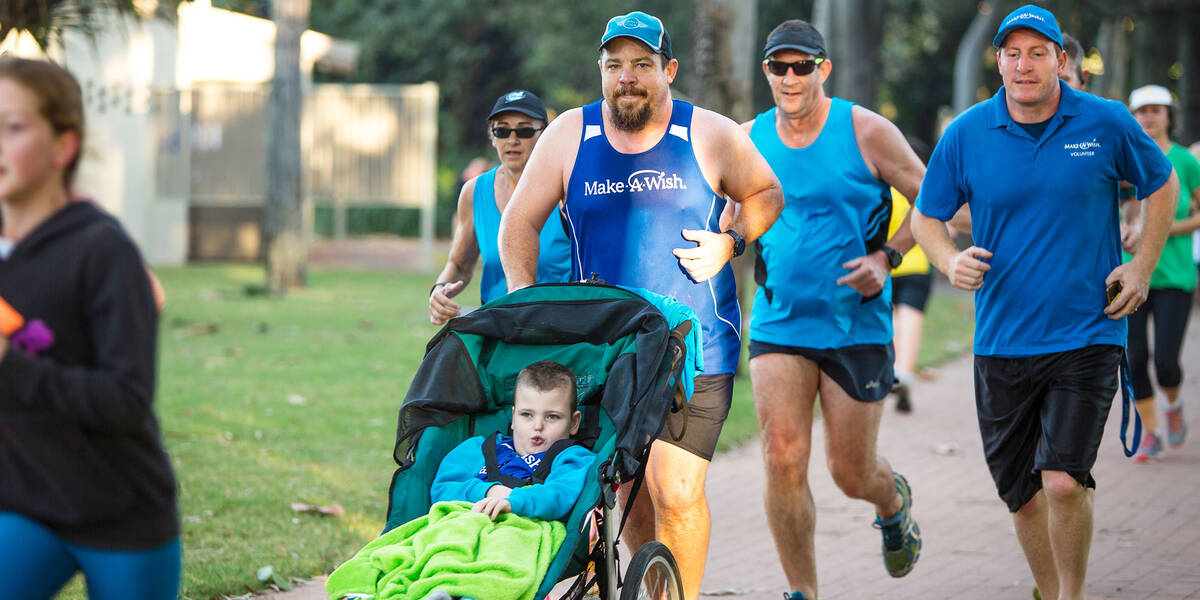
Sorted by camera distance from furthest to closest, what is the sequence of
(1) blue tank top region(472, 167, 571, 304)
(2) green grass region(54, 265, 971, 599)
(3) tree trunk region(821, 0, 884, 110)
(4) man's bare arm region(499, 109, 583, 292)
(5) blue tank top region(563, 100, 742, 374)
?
1. (3) tree trunk region(821, 0, 884, 110)
2. (2) green grass region(54, 265, 971, 599)
3. (1) blue tank top region(472, 167, 571, 304)
4. (4) man's bare arm region(499, 109, 583, 292)
5. (5) blue tank top region(563, 100, 742, 374)

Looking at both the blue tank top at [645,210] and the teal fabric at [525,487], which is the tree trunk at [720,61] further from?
the teal fabric at [525,487]

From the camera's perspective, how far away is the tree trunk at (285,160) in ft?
69.3

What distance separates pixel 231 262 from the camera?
2767cm

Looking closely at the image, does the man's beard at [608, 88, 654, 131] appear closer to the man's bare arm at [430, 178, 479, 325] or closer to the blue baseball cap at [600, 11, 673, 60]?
the blue baseball cap at [600, 11, 673, 60]

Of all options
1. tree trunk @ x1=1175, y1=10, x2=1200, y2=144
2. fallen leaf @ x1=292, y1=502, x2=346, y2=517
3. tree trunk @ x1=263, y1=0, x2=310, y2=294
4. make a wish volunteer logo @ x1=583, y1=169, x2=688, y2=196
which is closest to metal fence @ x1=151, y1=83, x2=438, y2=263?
tree trunk @ x1=263, y1=0, x2=310, y2=294

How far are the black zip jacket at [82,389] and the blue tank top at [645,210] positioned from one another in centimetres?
218

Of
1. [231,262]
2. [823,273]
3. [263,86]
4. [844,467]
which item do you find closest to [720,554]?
[844,467]

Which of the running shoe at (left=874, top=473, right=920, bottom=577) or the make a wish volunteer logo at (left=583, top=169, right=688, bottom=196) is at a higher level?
the make a wish volunteer logo at (left=583, top=169, right=688, bottom=196)

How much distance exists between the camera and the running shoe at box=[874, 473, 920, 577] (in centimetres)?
638

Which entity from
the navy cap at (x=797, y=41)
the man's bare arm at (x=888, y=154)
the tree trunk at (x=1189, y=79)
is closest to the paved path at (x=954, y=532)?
the man's bare arm at (x=888, y=154)

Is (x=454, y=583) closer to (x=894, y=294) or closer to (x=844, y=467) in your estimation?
(x=844, y=467)

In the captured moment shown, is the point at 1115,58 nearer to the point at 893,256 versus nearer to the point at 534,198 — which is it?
the point at 893,256

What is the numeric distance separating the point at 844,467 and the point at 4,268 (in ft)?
13.2

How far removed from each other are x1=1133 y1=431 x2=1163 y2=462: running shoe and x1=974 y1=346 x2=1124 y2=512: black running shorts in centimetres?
467
